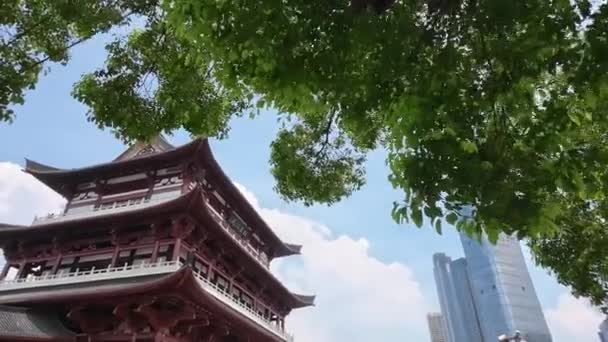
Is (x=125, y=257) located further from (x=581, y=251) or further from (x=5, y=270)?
(x=581, y=251)

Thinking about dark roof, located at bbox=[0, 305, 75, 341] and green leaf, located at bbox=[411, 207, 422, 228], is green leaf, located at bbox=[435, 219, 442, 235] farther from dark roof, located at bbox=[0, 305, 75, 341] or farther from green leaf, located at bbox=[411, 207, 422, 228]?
dark roof, located at bbox=[0, 305, 75, 341]

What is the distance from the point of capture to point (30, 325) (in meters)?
13.1

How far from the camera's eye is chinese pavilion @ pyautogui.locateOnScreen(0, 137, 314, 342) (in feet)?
44.7

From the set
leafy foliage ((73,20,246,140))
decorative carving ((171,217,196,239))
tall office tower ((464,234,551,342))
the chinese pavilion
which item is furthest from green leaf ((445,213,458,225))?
tall office tower ((464,234,551,342))

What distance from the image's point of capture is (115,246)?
17438 millimetres

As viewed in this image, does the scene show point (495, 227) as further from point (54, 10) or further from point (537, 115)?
point (54, 10)

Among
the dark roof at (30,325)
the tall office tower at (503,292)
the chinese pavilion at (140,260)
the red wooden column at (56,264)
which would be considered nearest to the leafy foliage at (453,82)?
the chinese pavilion at (140,260)

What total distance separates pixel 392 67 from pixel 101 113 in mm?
3842

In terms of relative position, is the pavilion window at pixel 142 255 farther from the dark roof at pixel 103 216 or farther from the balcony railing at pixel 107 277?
the dark roof at pixel 103 216

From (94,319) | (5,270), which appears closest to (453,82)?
(94,319)

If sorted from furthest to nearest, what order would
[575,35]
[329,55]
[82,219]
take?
[82,219]
[329,55]
[575,35]

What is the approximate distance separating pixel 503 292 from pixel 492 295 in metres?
2.76

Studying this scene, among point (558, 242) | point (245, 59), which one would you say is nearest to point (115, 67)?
point (245, 59)

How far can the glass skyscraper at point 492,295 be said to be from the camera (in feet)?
339
